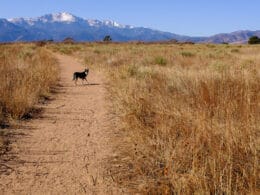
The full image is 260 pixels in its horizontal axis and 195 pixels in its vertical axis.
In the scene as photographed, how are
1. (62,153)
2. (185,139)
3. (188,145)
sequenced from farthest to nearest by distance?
(62,153), (185,139), (188,145)

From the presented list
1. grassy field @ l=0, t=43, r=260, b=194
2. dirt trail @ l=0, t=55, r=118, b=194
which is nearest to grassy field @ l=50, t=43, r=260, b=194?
grassy field @ l=0, t=43, r=260, b=194

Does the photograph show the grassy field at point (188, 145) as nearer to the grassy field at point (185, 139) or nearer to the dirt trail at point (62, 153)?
the grassy field at point (185, 139)

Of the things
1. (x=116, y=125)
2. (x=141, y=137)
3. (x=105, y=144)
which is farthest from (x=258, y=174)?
(x=116, y=125)

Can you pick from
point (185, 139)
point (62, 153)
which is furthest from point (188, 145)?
point (62, 153)

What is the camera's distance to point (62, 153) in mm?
5520

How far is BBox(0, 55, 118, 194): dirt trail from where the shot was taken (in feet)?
14.3

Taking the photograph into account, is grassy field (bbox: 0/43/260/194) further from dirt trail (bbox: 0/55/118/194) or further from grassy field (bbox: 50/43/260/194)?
dirt trail (bbox: 0/55/118/194)

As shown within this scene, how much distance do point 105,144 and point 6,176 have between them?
177 centimetres

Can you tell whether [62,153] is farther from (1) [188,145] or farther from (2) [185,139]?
(1) [188,145]

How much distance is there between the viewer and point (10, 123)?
7117mm

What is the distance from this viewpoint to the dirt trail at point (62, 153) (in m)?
4.37

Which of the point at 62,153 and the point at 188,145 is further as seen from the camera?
the point at 62,153

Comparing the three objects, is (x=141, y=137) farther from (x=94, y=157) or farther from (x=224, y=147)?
A: (x=224, y=147)

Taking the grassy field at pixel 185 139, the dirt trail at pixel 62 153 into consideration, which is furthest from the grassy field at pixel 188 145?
the dirt trail at pixel 62 153
